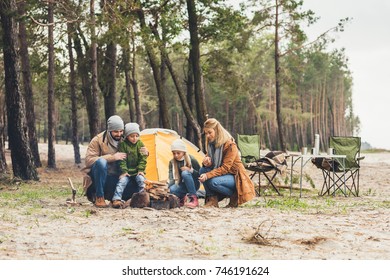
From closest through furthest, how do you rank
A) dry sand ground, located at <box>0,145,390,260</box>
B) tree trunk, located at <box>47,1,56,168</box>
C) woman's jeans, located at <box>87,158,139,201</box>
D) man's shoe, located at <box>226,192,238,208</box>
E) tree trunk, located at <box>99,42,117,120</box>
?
dry sand ground, located at <box>0,145,390,260</box>, woman's jeans, located at <box>87,158,139,201</box>, man's shoe, located at <box>226,192,238,208</box>, tree trunk, located at <box>99,42,117,120</box>, tree trunk, located at <box>47,1,56,168</box>

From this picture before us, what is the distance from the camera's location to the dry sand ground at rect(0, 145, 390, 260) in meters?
5.38

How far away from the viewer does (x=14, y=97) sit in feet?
47.8

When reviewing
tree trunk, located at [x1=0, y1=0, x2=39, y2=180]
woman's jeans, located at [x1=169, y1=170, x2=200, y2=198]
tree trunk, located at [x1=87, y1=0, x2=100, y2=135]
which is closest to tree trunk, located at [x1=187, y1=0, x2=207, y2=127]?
tree trunk, located at [x1=87, y1=0, x2=100, y2=135]

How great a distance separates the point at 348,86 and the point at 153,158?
5499 cm

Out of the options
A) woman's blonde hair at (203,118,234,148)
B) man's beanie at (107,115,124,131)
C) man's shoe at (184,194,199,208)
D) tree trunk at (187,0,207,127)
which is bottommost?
man's shoe at (184,194,199,208)

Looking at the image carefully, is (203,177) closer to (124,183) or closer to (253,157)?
(124,183)

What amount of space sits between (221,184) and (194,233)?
203cm

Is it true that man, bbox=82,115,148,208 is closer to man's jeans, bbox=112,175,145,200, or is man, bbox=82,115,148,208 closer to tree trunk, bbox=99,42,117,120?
man's jeans, bbox=112,175,145,200

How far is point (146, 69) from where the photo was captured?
56.6 meters

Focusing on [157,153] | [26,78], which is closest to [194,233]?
[157,153]

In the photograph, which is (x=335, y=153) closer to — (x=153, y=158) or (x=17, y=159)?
(x=153, y=158)

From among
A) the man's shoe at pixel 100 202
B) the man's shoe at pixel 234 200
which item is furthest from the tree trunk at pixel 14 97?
the man's shoe at pixel 234 200

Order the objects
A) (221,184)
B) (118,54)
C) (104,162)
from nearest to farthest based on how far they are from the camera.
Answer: (104,162)
(221,184)
(118,54)

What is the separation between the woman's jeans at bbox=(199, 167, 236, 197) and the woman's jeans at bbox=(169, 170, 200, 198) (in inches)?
6.9
